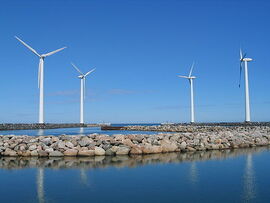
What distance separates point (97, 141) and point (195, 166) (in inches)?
273

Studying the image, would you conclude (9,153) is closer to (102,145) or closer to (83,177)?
(102,145)

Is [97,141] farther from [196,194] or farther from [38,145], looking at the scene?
[196,194]

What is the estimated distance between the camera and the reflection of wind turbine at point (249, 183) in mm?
7982

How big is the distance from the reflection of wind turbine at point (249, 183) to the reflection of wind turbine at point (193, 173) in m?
1.49

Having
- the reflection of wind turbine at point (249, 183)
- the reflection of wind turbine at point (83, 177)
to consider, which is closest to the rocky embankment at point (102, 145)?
the reflection of wind turbine at point (83, 177)

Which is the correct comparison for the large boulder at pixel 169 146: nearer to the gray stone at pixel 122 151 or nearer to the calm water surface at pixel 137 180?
the gray stone at pixel 122 151

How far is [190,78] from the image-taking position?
224 feet

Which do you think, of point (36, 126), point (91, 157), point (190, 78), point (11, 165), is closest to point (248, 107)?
point (190, 78)

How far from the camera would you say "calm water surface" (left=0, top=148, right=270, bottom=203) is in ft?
26.6

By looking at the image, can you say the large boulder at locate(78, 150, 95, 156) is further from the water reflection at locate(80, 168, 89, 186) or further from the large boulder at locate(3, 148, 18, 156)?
the water reflection at locate(80, 168, 89, 186)

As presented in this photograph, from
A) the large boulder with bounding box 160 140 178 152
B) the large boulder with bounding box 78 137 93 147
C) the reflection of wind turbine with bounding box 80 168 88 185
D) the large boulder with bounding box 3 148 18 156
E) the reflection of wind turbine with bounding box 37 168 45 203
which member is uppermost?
the large boulder with bounding box 78 137 93 147

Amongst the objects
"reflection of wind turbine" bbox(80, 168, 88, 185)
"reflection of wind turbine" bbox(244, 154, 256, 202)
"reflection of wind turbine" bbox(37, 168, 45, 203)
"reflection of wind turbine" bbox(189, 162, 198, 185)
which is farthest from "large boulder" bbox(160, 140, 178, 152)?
"reflection of wind turbine" bbox(37, 168, 45, 203)

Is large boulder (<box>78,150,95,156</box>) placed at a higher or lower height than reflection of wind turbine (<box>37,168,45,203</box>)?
higher

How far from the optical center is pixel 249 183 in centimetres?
956
